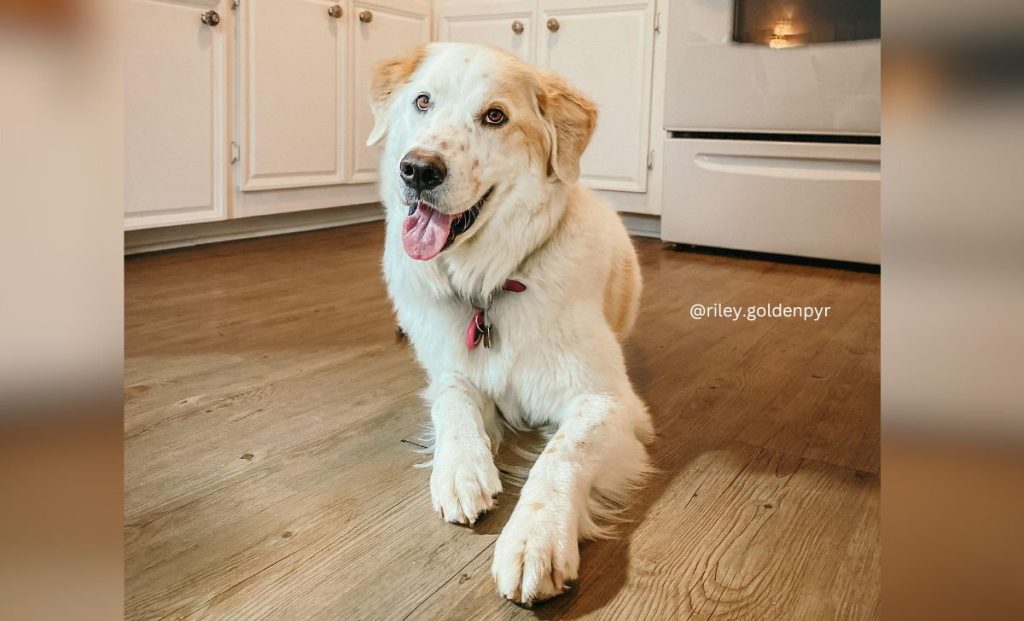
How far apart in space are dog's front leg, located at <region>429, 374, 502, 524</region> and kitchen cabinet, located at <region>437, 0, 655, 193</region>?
108 inches

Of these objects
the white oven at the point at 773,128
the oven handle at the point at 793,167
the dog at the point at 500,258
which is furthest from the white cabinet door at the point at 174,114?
the oven handle at the point at 793,167

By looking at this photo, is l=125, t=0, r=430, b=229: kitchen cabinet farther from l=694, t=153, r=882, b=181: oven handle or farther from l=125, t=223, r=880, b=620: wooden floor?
l=694, t=153, r=882, b=181: oven handle

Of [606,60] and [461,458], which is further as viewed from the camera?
[606,60]

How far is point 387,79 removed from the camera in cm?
161

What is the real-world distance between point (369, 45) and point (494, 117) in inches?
112

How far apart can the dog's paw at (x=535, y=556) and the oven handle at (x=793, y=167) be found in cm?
270

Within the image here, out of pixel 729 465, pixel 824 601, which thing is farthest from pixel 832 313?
pixel 824 601

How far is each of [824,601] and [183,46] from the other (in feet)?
10.1

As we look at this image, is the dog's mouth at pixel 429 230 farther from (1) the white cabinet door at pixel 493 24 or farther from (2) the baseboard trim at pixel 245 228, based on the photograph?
(1) the white cabinet door at pixel 493 24

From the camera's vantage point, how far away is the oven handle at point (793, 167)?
322cm

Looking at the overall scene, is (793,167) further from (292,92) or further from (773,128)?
(292,92)

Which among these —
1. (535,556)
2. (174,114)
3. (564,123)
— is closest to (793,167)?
(564,123)

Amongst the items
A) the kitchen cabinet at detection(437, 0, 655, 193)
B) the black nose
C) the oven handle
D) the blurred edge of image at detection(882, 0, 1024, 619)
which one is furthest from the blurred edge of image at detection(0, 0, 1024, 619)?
the kitchen cabinet at detection(437, 0, 655, 193)

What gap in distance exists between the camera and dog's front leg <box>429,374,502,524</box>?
1090 millimetres
